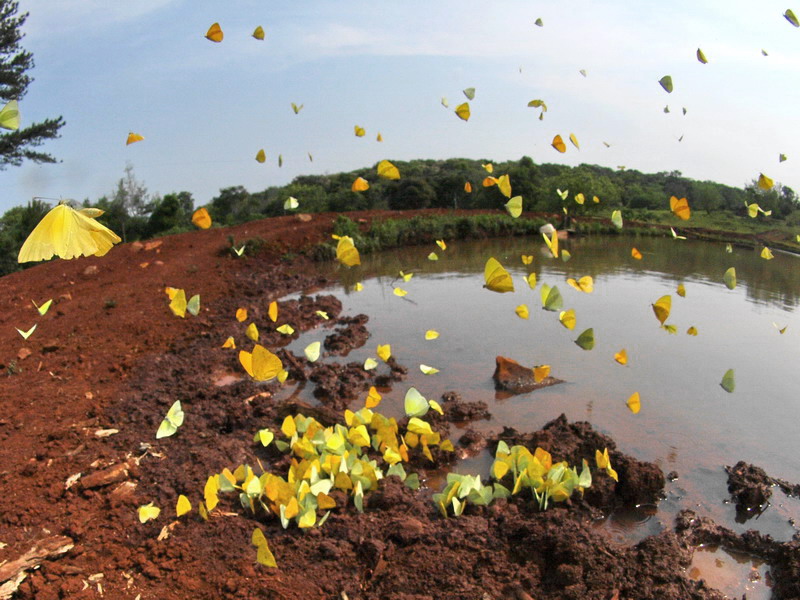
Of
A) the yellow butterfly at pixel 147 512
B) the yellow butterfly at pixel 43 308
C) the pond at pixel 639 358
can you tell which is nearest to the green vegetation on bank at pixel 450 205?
the pond at pixel 639 358

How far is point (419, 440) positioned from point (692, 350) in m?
4.23

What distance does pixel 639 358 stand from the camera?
21.2 ft

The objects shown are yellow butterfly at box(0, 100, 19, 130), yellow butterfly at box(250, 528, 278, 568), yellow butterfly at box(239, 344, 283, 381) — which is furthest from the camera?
yellow butterfly at box(239, 344, 283, 381)

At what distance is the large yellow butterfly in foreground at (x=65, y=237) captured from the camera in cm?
171

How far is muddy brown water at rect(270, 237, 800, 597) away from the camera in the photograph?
4160mm

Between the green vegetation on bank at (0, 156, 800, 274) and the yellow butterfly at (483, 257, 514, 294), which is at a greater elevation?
the yellow butterfly at (483, 257, 514, 294)

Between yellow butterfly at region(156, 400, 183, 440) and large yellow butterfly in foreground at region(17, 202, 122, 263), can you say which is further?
yellow butterfly at region(156, 400, 183, 440)

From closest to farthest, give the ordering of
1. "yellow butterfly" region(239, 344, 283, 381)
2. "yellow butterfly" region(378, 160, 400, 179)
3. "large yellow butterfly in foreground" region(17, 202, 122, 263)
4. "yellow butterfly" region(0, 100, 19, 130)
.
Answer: "large yellow butterfly in foreground" region(17, 202, 122, 263)
"yellow butterfly" region(0, 100, 19, 130)
"yellow butterfly" region(239, 344, 283, 381)
"yellow butterfly" region(378, 160, 400, 179)

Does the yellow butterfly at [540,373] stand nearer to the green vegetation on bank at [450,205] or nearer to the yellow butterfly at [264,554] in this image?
the yellow butterfly at [264,554]

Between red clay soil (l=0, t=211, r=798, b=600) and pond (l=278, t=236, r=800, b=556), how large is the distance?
40 centimetres

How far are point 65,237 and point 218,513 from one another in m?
2.05

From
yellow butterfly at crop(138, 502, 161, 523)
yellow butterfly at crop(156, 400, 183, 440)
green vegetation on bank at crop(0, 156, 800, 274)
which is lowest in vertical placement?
green vegetation on bank at crop(0, 156, 800, 274)

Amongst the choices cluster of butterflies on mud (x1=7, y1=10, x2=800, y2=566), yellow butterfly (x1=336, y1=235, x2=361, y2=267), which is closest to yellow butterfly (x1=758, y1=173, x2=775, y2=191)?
cluster of butterflies on mud (x1=7, y1=10, x2=800, y2=566)

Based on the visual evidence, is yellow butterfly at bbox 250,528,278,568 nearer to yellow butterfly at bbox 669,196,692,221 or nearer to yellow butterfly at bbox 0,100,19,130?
yellow butterfly at bbox 0,100,19,130
